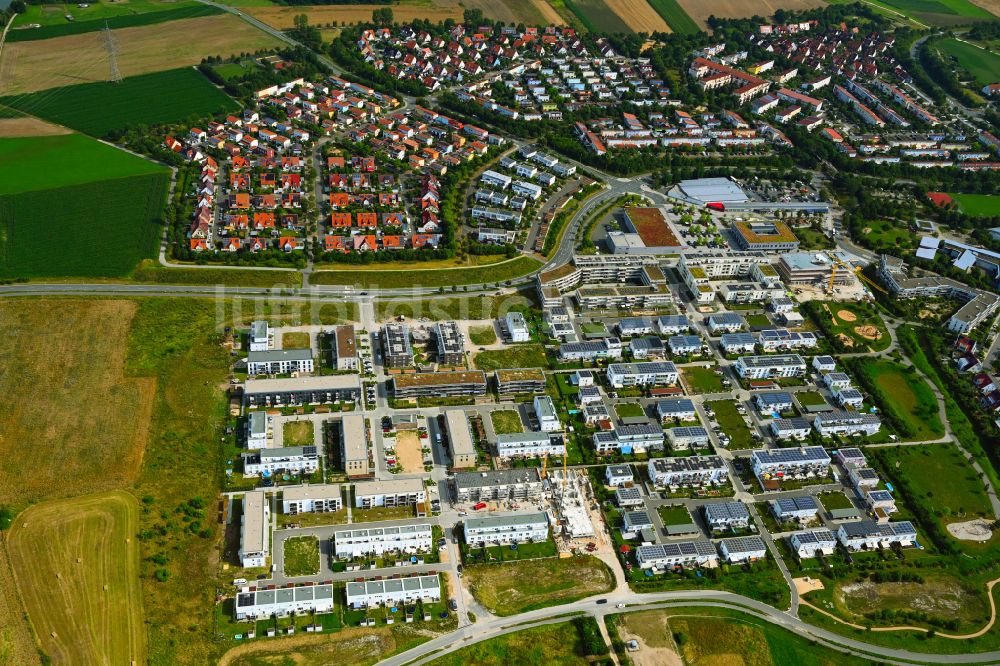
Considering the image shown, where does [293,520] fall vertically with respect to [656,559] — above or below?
above

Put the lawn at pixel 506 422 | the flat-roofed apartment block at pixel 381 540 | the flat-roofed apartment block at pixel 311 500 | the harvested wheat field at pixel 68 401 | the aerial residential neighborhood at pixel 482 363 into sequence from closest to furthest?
the aerial residential neighborhood at pixel 482 363, the flat-roofed apartment block at pixel 381 540, the flat-roofed apartment block at pixel 311 500, the harvested wheat field at pixel 68 401, the lawn at pixel 506 422

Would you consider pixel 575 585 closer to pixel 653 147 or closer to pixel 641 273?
pixel 641 273

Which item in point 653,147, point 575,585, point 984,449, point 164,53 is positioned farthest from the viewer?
point 164,53

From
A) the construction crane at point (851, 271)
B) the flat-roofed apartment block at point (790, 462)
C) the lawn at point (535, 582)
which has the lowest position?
the lawn at point (535, 582)

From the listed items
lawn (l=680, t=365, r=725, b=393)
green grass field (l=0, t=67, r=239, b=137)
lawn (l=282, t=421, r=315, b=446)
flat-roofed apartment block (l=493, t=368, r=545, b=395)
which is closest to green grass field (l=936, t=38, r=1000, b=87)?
lawn (l=680, t=365, r=725, b=393)

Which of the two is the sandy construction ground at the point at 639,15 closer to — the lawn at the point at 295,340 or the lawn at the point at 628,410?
the lawn at the point at 628,410

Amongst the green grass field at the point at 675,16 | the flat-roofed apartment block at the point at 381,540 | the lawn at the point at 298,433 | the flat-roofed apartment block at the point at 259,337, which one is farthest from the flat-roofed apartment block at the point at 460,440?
the green grass field at the point at 675,16

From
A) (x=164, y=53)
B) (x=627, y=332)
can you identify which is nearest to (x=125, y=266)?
(x=627, y=332)
